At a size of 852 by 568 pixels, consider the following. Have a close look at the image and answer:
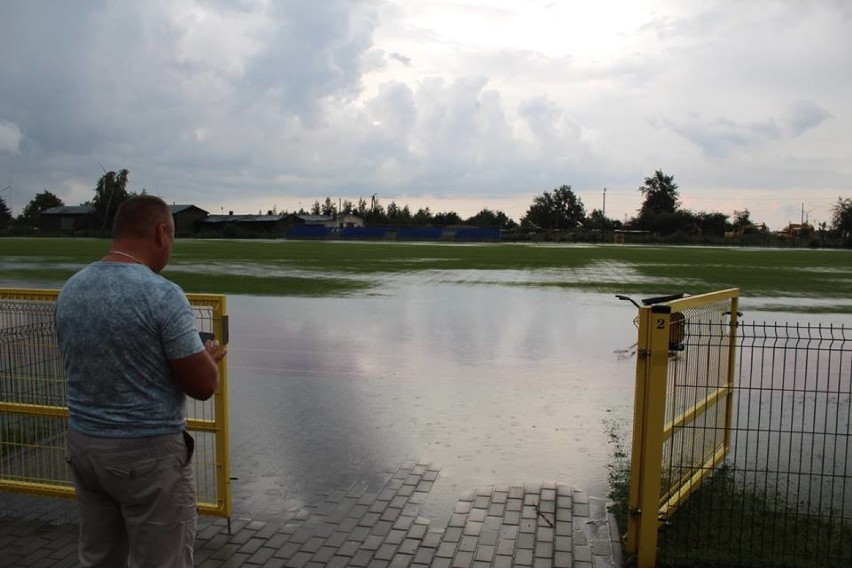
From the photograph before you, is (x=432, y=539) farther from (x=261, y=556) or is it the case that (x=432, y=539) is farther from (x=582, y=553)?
(x=261, y=556)

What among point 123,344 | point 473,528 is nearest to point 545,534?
point 473,528

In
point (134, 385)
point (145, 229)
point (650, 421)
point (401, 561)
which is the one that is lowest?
point (401, 561)

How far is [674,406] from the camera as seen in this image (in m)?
4.80

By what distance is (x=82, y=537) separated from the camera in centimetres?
299

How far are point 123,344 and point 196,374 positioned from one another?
0.28 metres

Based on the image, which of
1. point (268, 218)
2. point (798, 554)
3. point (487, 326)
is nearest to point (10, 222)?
point (268, 218)

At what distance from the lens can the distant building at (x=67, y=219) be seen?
12962 cm

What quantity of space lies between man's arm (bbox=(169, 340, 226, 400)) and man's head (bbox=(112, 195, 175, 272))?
1.33 feet

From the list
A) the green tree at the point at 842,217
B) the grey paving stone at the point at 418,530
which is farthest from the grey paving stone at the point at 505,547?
the green tree at the point at 842,217

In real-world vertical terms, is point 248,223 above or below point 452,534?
above

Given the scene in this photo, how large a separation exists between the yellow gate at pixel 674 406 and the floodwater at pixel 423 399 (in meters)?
0.74

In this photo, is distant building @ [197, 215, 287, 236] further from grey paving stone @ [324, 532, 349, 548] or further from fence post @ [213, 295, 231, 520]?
grey paving stone @ [324, 532, 349, 548]

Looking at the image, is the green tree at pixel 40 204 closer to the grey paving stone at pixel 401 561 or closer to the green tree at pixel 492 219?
the green tree at pixel 492 219

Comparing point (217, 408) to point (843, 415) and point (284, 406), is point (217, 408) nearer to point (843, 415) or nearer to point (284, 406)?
point (284, 406)
